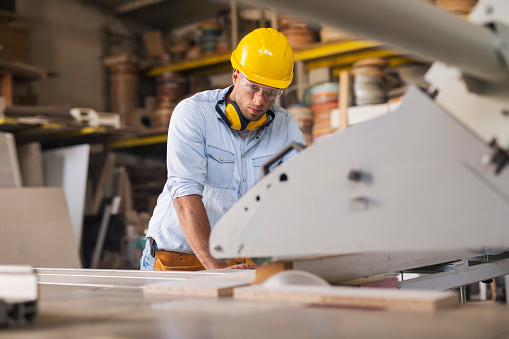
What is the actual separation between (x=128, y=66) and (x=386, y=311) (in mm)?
5915

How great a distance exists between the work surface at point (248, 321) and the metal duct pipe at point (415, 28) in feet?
1.33

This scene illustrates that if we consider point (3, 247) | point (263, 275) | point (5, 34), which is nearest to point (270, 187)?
point (263, 275)

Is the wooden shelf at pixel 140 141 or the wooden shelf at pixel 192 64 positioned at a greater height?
the wooden shelf at pixel 192 64

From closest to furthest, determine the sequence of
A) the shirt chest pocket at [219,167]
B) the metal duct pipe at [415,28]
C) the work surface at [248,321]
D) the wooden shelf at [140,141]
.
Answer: the metal duct pipe at [415,28]
the work surface at [248,321]
the shirt chest pocket at [219,167]
the wooden shelf at [140,141]

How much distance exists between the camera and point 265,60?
2.26 m

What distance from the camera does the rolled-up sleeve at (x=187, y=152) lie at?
2.23 meters

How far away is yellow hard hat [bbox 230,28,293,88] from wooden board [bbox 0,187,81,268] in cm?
309

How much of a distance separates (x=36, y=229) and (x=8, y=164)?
61 centimetres

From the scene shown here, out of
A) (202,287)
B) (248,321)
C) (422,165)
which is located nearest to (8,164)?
(202,287)

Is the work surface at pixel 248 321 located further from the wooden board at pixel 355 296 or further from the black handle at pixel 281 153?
the black handle at pixel 281 153

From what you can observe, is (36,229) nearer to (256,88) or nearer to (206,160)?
(206,160)

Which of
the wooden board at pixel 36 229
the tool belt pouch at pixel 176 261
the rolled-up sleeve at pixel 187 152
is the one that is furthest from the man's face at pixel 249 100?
the wooden board at pixel 36 229

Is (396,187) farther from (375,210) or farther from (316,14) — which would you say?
(316,14)

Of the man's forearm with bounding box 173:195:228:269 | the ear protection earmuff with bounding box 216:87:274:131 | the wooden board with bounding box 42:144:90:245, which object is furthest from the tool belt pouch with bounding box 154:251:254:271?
the wooden board with bounding box 42:144:90:245
